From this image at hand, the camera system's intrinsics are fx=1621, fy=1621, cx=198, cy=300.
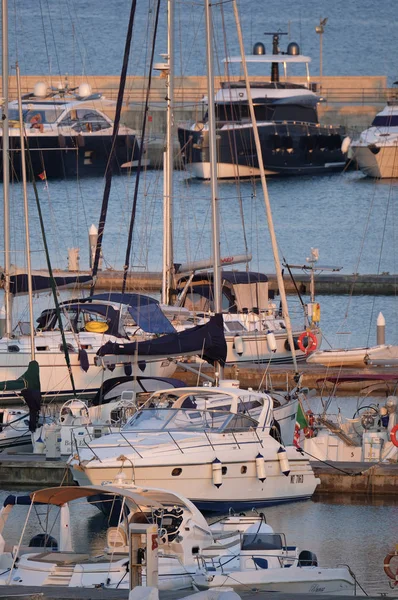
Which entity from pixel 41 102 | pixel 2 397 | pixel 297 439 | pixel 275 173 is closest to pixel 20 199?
pixel 41 102

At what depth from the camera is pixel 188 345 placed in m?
25.1

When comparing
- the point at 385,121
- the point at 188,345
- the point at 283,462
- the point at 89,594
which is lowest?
the point at 283,462

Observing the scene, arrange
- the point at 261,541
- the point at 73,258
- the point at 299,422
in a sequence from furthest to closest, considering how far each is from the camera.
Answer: the point at 73,258
the point at 299,422
the point at 261,541

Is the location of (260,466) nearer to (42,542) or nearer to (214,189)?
(42,542)

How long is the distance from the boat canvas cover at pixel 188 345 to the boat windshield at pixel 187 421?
4037 millimetres

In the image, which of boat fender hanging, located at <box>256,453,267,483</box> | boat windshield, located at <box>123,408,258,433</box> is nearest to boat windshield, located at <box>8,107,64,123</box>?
boat windshield, located at <box>123,408,258,433</box>

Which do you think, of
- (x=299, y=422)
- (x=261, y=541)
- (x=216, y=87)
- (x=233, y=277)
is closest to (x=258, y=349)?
(x=233, y=277)

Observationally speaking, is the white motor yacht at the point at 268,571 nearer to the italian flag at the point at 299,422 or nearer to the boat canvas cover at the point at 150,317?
the italian flag at the point at 299,422

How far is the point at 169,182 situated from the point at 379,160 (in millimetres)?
32891

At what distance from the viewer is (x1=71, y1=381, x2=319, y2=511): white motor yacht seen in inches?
762

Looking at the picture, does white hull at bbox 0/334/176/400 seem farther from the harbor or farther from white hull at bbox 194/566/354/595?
white hull at bbox 194/566/354/595

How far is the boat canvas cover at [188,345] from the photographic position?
2453 centimetres

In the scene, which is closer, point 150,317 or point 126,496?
point 126,496

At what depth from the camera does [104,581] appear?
50.0 ft
